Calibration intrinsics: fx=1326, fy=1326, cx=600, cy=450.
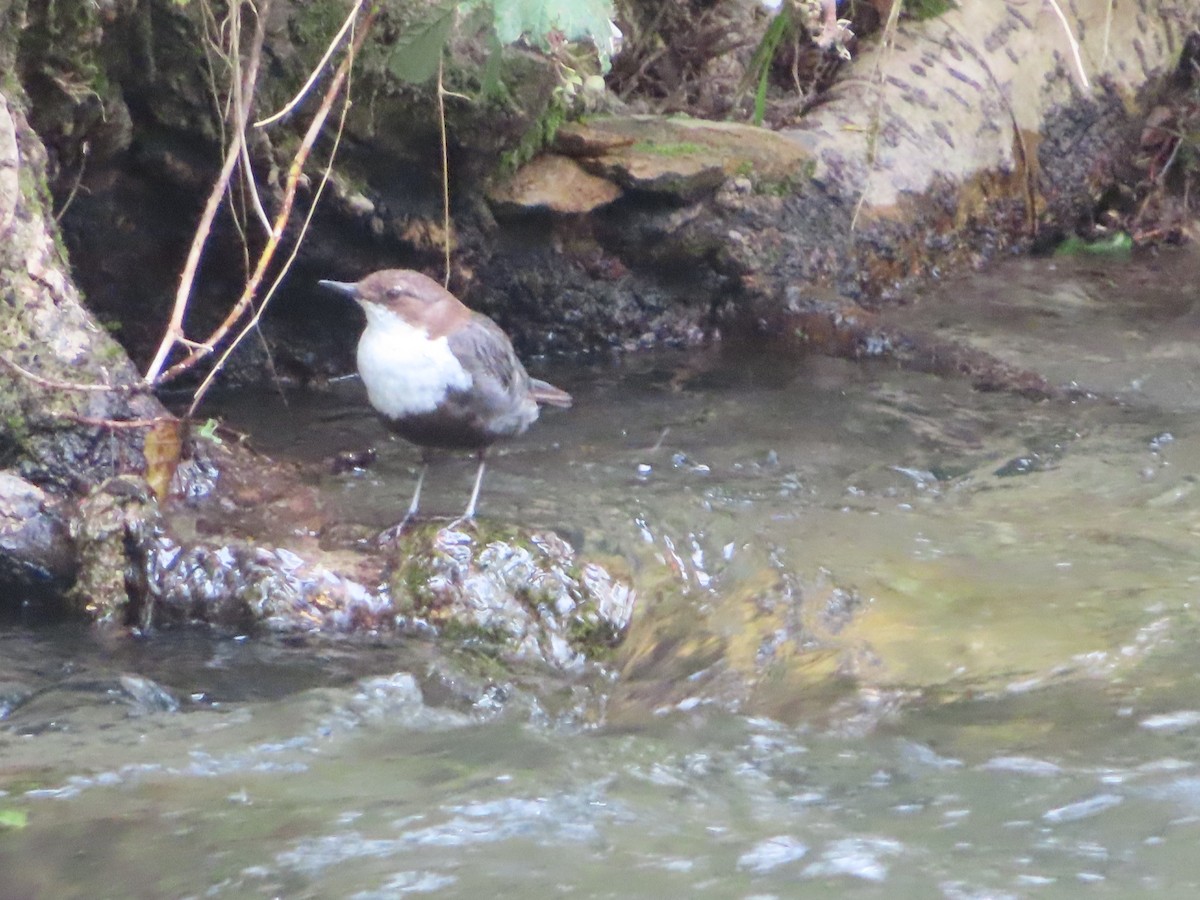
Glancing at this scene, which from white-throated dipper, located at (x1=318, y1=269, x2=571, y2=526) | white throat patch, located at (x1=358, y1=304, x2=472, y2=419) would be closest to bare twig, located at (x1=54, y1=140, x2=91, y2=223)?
white-throated dipper, located at (x1=318, y1=269, x2=571, y2=526)

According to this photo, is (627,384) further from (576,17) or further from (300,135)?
(576,17)

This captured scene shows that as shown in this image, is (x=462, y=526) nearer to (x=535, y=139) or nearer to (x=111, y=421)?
(x=111, y=421)

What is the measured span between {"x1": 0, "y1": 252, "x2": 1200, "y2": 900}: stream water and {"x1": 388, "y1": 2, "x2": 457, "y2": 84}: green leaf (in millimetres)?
1326

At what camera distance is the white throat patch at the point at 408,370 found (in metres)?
3.90

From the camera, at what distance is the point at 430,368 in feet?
12.8

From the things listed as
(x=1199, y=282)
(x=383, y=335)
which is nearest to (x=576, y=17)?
(x=383, y=335)

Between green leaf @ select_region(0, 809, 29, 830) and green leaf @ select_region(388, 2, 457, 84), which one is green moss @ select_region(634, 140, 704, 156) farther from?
green leaf @ select_region(0, 809, 29, 830)

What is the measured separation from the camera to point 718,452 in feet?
15.7

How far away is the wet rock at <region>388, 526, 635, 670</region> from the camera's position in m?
3.46

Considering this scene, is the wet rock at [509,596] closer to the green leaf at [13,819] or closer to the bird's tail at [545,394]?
the bird's tail at [545,394]

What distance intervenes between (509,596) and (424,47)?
5.61 feet

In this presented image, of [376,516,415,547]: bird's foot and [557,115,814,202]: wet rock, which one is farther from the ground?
[557,115,814,202]: wet rock

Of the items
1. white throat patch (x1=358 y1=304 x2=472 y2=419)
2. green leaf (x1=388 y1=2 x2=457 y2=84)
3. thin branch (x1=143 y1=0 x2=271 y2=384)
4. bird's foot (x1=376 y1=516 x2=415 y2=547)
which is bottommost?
bird's foot (x1=376 y1=516 x2=415 y2=547)

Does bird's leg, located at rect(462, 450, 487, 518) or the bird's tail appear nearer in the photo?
bird's leg, located at rect(462, 450, 487, 518)
